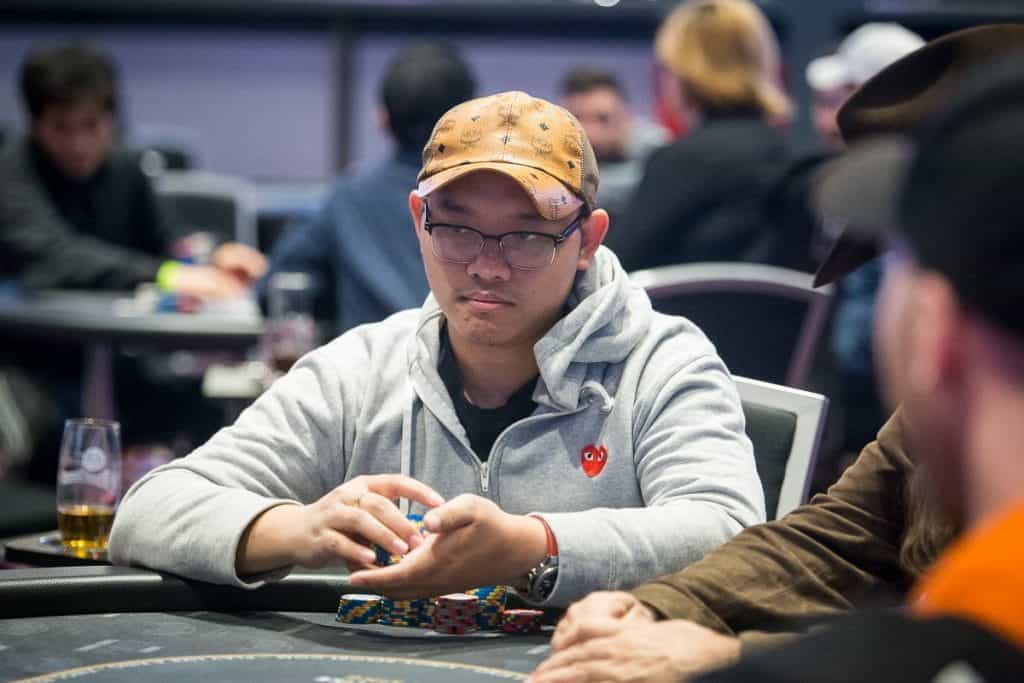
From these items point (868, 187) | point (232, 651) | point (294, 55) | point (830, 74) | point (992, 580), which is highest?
point (294, 55)

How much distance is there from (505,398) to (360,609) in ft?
1.53

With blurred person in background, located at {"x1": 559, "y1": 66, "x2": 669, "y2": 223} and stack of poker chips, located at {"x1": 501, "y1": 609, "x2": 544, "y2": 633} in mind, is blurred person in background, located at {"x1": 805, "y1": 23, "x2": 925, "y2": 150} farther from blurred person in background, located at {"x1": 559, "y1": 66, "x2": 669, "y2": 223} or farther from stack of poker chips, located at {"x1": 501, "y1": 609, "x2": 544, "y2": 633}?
stack of poker chips, located at {"x1": 501, "y1": 609, "x2": 544, "y2": 633}

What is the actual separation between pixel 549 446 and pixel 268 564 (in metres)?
0.44

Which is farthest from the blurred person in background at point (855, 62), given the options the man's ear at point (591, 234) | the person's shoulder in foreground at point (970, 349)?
the person's shoulder in foreground at point (970, 349)

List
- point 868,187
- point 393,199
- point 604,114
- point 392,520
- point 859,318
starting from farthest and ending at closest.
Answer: point 604,114 < point 859,318 < point 393,199 < point 392,520 < point 868,187

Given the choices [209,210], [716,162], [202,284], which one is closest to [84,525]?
[716,162]

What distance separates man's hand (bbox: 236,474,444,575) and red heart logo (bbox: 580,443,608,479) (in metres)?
0.33

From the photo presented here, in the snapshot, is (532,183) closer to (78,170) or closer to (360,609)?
(360,609)

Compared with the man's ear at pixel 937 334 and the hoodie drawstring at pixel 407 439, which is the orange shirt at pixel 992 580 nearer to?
the man's ear at pixel 937 334

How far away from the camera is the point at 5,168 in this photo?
514 centimetres

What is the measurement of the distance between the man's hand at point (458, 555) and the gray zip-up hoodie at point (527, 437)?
210 mm

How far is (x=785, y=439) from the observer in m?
2.20

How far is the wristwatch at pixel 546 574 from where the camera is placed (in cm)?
172

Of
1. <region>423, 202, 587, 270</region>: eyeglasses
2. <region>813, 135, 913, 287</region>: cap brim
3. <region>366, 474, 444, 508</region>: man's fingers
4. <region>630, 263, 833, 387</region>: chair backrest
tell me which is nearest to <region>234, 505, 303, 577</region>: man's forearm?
<region>366, 474, 444, 508</region>: man's fingers
